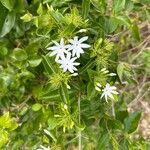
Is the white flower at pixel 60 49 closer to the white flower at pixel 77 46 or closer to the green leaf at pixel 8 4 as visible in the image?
the white flower at pixel 77 46

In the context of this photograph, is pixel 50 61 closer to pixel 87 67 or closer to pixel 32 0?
pixel 87 67

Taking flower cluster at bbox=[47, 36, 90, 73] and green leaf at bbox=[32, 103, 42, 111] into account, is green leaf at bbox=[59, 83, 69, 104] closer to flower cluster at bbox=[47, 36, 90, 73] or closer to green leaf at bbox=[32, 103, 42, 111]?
flower cluster at bbox=[47, 36, 90, 73]

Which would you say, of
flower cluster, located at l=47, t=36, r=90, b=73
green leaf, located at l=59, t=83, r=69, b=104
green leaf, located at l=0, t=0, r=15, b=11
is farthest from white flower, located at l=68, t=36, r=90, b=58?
green leaf, located at l=0, t=0, r=15, b=11

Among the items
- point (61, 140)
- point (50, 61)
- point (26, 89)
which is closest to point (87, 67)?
point (50, 61)

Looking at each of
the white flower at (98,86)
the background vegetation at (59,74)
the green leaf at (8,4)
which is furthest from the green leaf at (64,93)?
the green leaf at (8,4)

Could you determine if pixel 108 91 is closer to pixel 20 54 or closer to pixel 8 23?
pixel 20 54

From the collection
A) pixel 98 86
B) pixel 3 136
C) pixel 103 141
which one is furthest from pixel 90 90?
pixel 3 136

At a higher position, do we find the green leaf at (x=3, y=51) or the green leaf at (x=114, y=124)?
the green leaf at (x=3, y=51)

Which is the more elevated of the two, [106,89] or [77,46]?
[77,46]
